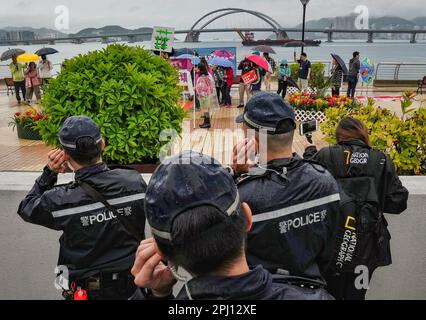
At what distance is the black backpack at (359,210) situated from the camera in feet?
9.48

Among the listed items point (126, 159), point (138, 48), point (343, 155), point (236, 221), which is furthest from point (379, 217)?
point (138, 48)

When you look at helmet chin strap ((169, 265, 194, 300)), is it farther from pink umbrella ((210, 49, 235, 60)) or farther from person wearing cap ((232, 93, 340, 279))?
pink umbrella ((210, 49, 235, 60))

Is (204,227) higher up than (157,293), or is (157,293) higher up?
(204,227)

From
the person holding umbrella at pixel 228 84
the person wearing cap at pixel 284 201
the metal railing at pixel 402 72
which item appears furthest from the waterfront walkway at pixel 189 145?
the metal railing at pixel 402 72

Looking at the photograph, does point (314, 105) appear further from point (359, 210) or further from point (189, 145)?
point (359, 210)

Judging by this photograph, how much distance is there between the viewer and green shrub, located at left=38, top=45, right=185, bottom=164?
4.90 m

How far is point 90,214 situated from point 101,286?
49 cm

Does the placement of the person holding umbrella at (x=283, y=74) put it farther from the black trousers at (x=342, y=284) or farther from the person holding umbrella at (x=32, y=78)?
the black trousers at (x=342, y=284)

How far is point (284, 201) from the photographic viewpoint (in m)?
2.25

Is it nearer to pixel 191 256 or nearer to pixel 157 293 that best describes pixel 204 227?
pixel 191 256

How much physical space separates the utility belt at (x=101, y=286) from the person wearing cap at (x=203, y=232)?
1.27 metres

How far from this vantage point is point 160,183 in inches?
54.6

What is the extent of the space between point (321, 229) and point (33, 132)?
9.53m

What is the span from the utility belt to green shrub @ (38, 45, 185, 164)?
2472 mm
